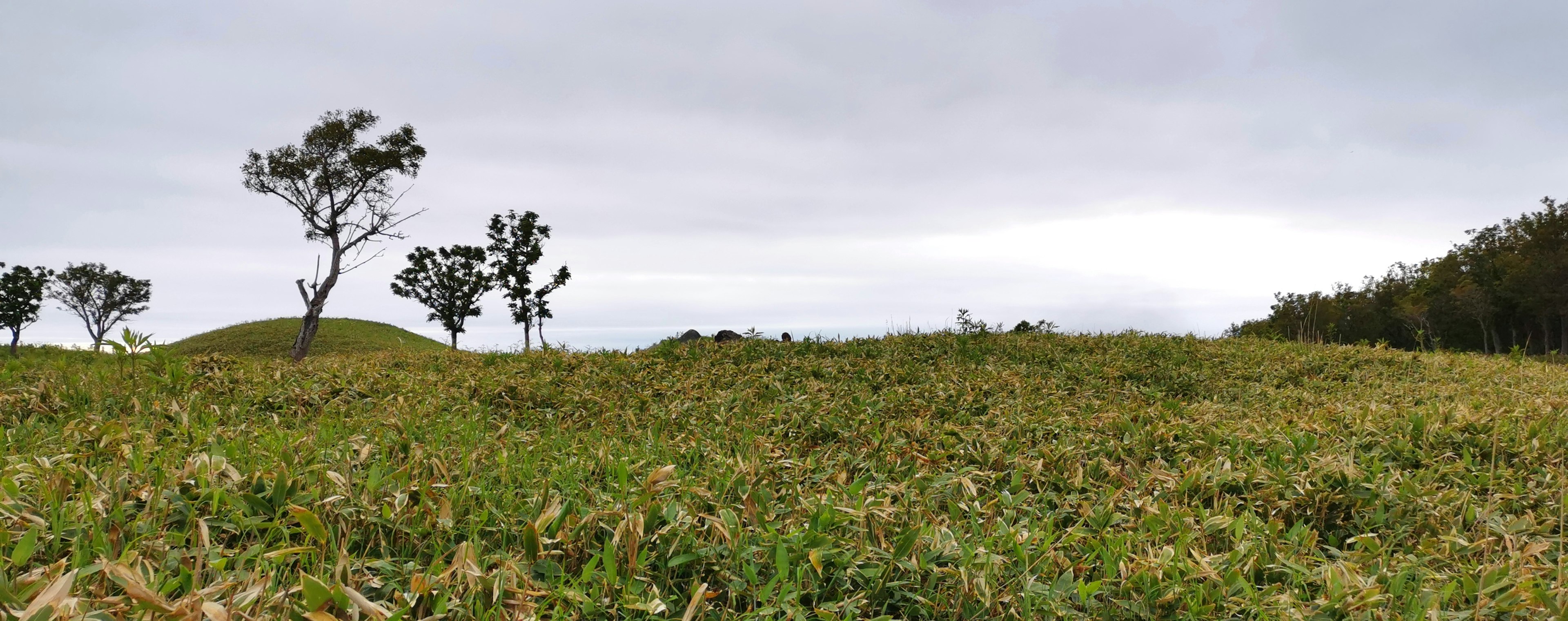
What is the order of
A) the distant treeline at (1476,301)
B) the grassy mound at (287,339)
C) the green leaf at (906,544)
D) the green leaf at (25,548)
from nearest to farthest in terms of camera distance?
the green leaf at (25,548)
the green leaf at (906,544)
the grassy mound at (287,339)
the distant treeline at (1476,301)

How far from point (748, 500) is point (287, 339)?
31841mm

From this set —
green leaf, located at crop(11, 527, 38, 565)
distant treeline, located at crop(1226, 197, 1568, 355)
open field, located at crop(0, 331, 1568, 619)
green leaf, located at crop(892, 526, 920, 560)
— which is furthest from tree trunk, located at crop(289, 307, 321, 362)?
distant treeline, located at crop(1226, 197, 1568, 355)

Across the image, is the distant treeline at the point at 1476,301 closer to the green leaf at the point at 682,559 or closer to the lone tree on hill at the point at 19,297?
the green leaf at the point at 682,559

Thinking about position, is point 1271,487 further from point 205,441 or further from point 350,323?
point 350,323

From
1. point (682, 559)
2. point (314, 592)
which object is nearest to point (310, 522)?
point (314, 592)

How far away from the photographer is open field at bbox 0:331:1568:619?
104 inches

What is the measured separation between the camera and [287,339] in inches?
1152

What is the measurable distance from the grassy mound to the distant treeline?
35.6 meters

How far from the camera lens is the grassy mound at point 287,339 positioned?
92.7ft

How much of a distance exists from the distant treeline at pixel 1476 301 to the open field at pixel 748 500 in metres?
32.0

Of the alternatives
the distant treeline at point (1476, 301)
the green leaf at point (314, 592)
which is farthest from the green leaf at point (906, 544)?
the distant treeline at point (1476, 301)

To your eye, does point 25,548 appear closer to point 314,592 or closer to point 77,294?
point 314,592

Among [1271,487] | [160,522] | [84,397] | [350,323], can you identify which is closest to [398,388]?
[84,397]

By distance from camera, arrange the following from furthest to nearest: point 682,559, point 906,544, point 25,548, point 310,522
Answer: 1. point 906,544
2. point 682,559
3. point 310,522
4. point 25,548
